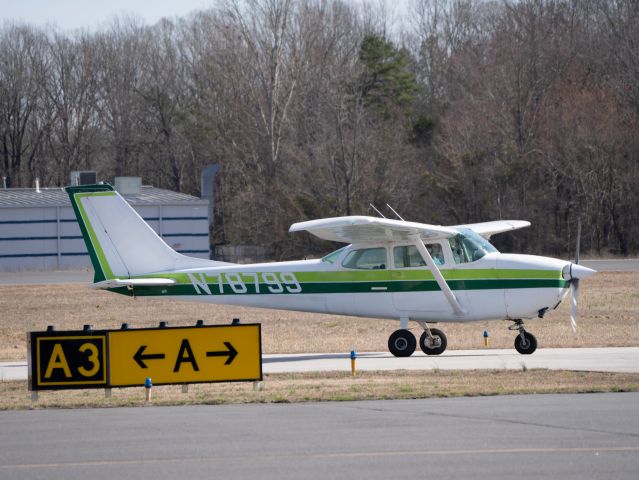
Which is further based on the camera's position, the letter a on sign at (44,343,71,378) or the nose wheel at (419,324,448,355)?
the nose wheel at (419,324,448,355)

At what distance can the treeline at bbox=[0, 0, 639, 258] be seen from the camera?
49875mm

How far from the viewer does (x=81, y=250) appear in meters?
46.9

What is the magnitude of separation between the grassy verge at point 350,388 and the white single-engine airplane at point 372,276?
253 centimetres

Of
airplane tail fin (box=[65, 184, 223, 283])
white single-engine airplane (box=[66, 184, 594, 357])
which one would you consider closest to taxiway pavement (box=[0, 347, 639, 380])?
white single-engine airplane (box=[66, 184, 594, 357])

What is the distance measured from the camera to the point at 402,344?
693 inches

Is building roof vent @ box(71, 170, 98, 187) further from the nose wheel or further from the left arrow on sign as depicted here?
the left arrow on sign

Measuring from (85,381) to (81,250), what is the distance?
115 feet

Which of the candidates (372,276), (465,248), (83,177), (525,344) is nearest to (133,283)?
(372,276)

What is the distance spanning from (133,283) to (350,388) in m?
5.57

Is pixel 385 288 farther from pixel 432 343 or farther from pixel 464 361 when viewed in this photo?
pixel 464 361

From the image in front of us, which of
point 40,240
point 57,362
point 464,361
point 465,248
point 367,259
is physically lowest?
point 464,361

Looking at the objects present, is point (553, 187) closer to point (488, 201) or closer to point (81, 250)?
point (488, 201)

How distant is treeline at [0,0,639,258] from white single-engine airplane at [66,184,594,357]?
31236 mm

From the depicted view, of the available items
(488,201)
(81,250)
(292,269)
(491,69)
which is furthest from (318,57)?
(292,269)
